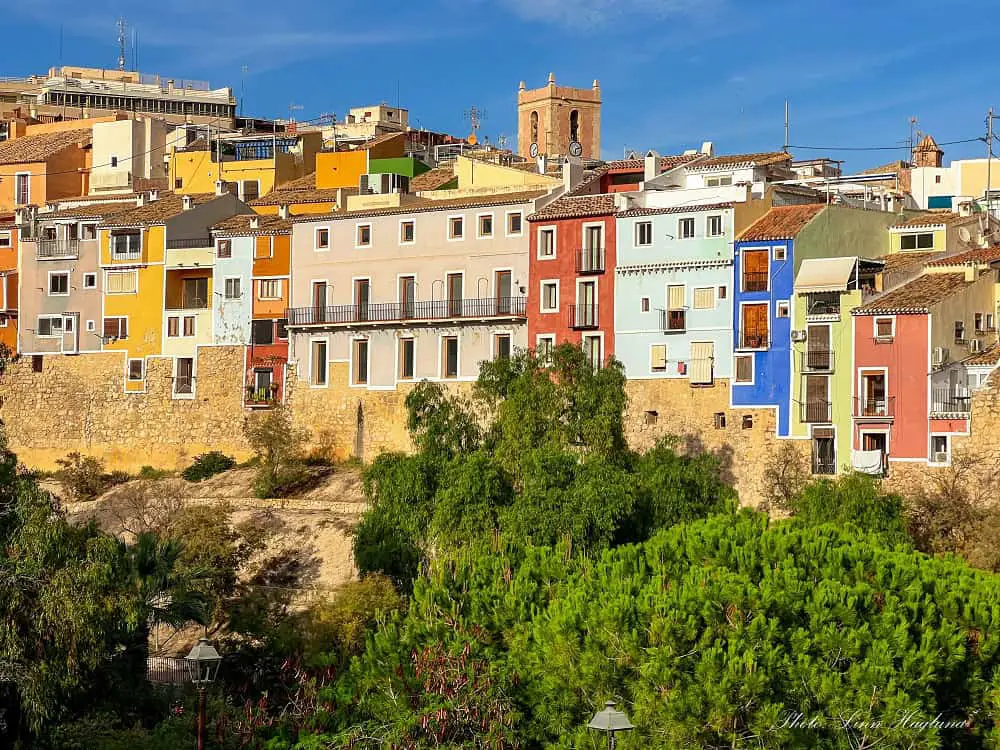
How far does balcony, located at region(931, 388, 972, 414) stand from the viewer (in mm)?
54281

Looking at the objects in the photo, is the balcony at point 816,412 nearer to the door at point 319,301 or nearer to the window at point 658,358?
the window at point 658,358

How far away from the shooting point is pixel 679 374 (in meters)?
60.0

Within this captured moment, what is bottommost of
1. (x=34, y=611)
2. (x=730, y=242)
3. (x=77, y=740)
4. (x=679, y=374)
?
(x=77, y=740)

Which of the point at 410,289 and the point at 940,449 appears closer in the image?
the point at 940,449

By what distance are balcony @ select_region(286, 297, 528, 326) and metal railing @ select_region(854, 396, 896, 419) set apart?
39.6 ft

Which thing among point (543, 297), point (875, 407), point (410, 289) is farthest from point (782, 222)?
point (410, 289)

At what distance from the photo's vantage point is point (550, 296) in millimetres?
62969

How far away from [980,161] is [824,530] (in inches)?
1395

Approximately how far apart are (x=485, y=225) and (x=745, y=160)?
28.8 ft

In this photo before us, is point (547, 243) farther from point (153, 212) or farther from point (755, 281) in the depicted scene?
point (153, 212)

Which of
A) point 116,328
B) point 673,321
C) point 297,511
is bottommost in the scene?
point 297,511

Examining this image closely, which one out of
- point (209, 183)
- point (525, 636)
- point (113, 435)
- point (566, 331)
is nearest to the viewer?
point (525, 636)

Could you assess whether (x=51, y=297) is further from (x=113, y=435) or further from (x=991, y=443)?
(x=991, y=443)

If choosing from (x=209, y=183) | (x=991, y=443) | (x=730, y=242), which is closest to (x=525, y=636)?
(x=991, y=443)
